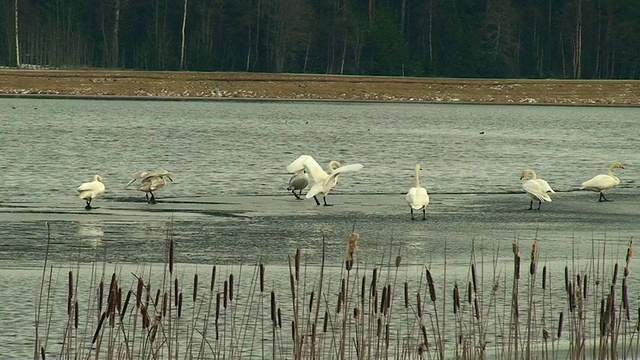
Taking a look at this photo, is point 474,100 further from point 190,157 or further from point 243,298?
point 243,298

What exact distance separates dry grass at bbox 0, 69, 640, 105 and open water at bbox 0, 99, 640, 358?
84.2 ft

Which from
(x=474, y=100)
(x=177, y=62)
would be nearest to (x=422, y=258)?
(x=474, y=100)

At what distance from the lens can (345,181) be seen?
2612 centimetres

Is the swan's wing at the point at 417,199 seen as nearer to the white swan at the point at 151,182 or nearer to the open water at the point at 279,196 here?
the open water at the point at 279,196

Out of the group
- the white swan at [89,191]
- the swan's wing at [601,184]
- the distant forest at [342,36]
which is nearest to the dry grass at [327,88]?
the distant forest at [342,36]

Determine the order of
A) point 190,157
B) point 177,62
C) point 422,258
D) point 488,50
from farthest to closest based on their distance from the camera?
point 488,50, point 177,62, point 190,157, point 422,258

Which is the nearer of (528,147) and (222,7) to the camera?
(528,147)

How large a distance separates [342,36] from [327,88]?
105ft

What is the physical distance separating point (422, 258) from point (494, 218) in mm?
4624

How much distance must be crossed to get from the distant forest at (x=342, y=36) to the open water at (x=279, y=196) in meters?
54.9

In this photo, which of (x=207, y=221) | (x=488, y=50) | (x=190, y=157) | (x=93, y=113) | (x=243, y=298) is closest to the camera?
(x=243, y=298)

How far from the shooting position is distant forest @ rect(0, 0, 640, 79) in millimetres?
110125

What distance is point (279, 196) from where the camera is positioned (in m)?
22.9

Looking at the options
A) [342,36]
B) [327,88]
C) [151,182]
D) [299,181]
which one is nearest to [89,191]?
[151,182]
